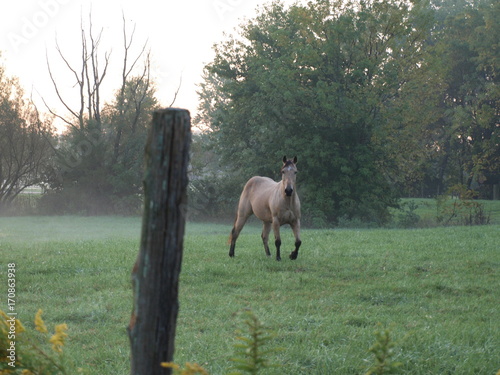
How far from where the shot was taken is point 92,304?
726 cm

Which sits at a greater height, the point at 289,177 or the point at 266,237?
the point at 289,177

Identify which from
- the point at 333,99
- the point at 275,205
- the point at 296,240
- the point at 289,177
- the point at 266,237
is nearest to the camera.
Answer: the point at 289,177

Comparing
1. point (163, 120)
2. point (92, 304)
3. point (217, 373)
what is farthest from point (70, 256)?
point (163, 120)

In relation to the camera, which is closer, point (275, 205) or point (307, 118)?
point (275, 205)

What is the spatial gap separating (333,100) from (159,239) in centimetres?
2388

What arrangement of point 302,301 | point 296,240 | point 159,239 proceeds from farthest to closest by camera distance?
point 296,240
point 302,301
point 159,239

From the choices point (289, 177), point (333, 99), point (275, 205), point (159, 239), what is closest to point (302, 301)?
point (289, 177)

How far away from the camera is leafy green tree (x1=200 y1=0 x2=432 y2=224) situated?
25250mm

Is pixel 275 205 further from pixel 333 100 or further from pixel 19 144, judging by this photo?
pixel 19 144

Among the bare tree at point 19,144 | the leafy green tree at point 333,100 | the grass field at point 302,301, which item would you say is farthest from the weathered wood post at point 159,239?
the bare tree at point 19,144

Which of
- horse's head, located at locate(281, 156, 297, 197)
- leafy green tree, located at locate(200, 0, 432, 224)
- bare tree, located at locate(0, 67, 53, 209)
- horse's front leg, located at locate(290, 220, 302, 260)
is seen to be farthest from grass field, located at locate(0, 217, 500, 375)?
bare tree, located at locate(0, 67, 53, 209)

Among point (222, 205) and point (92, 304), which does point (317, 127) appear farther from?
point (92, 304)

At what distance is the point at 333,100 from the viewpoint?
83.1 ft

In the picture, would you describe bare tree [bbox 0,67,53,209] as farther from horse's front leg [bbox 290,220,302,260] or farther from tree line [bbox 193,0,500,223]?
horse's front leg [bbox 290,220,302,260]
